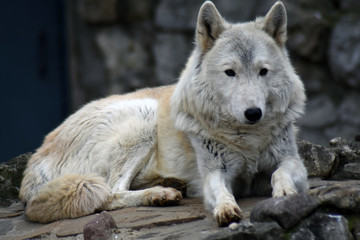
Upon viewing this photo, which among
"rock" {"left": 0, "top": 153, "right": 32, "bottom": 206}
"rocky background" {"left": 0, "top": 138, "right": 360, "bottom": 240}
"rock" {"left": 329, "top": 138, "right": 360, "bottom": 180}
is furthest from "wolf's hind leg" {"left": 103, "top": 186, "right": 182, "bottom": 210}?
"rock" {"left": 329, "top": 138, "right": 360, "bottom": 180}

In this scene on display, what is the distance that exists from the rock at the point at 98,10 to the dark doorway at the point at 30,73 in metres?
0.79

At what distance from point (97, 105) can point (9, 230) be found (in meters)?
1.66

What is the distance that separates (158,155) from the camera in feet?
18.3

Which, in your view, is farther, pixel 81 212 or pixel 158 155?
pixel 158 155

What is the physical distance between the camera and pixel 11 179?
20.1ft

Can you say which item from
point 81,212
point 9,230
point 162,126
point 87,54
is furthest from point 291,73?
point 87,54

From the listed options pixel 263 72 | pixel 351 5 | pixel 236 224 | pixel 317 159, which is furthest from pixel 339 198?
pixel 351 5

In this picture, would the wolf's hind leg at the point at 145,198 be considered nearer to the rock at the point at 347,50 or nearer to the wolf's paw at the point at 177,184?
the wolf's paw at the point at 177,184

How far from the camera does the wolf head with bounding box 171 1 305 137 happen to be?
15.1 feet

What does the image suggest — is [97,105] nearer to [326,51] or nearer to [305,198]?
[305,198]

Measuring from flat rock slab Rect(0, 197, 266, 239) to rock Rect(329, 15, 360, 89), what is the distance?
473 cm

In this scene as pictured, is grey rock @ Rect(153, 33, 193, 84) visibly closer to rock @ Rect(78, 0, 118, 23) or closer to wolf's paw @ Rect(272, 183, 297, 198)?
rock @ Rect(78, 0, 118, 23)

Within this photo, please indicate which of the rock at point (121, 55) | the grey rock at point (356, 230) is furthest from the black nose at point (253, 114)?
the rock at point (121, 55)

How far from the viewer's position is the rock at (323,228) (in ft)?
12.1
